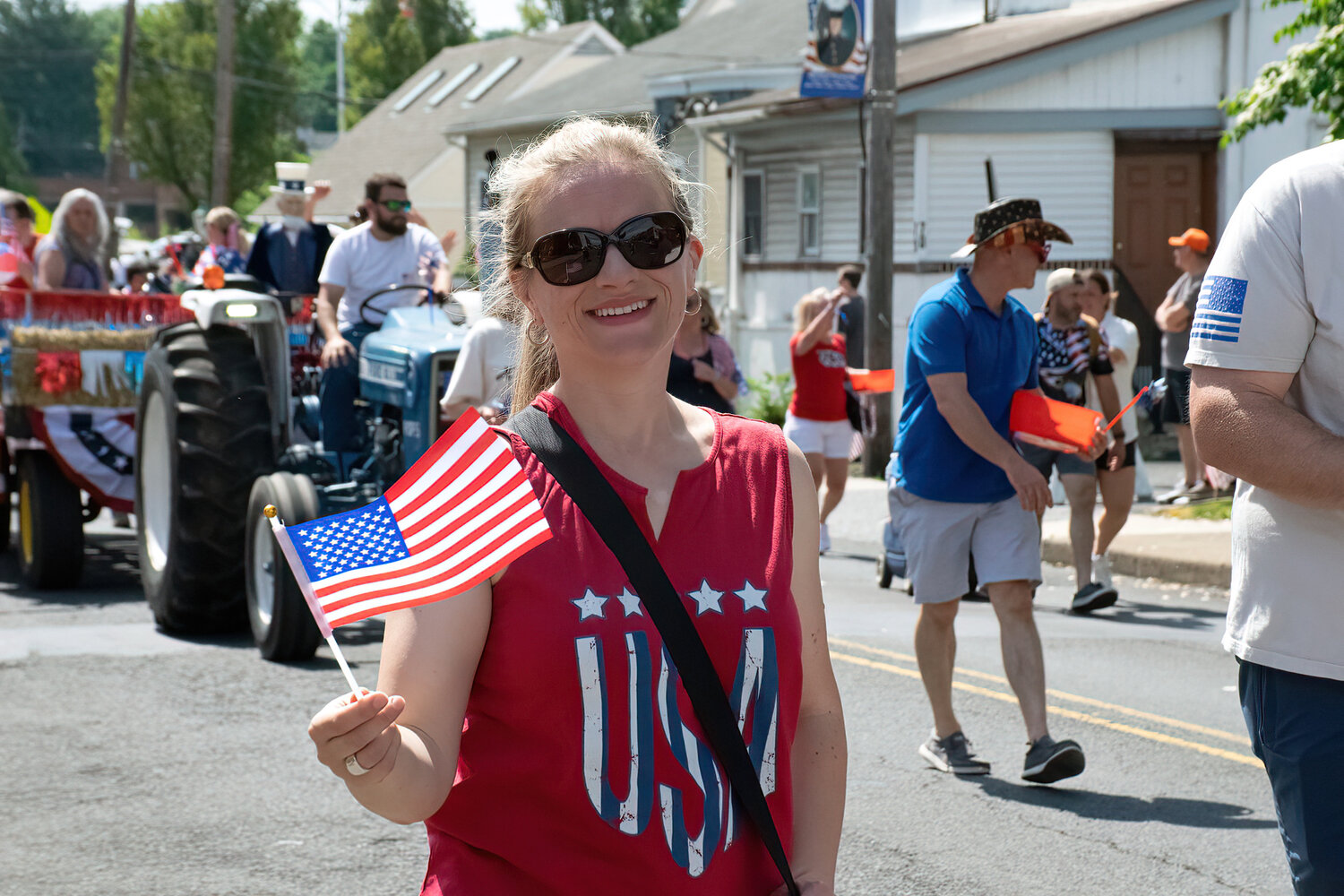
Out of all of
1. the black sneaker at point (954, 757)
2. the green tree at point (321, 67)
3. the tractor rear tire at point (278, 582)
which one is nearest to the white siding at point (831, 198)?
the tractor rear tire at point (278, 582)

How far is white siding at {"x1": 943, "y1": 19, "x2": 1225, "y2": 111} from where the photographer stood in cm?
2102

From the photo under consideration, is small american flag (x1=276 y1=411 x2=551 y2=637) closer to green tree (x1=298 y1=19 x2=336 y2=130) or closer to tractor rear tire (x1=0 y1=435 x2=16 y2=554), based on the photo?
tractor rear tire (x1=0 y1=435 x2=16 y2=554)

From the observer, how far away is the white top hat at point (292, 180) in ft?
39.0

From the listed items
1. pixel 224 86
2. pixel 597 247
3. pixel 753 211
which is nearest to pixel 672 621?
pixel 597 247

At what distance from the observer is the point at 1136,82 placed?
69.1 feet

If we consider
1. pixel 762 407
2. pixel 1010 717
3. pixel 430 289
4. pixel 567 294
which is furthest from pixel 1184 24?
pixel 567 294

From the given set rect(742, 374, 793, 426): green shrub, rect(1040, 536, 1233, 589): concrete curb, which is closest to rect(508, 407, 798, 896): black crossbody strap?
rect(1040, 536, 1233, 589): concrete curb

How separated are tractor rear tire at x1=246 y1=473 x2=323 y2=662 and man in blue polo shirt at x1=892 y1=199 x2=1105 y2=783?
293cm

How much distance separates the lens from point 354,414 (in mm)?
9297

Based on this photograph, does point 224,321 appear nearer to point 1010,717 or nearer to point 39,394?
point 39,394

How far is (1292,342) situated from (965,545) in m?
3.42

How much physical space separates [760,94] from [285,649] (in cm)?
1992

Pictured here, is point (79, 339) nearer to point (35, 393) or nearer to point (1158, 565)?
point (35, 393)

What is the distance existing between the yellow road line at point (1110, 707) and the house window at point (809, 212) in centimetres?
1651
